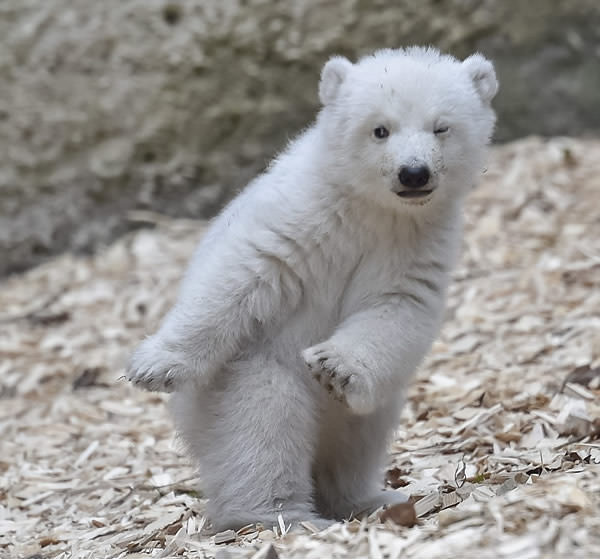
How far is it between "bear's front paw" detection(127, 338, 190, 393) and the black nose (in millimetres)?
998

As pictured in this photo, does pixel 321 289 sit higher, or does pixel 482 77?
pixel 482 77

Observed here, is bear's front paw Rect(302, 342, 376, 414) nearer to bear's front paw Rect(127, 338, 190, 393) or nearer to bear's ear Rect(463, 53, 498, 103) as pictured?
bear's front paw Rect(127, 338, 190, 393)

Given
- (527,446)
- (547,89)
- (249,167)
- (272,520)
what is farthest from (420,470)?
(547,89)

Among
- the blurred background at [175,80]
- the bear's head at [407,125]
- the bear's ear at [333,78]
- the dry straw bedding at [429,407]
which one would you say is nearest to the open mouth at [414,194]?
the bear's head at [407,125]

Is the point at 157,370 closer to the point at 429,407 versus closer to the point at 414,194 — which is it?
the point at 414,194

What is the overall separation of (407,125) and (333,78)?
474 mm

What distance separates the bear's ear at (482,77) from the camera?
13.2 feet

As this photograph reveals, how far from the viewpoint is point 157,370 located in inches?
144

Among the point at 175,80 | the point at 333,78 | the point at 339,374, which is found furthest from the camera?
the point at 175,80

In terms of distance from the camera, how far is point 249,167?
7.90 m

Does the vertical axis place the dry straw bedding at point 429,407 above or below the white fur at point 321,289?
below

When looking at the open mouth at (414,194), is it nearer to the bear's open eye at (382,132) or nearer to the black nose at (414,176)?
the black nose at (414,176)

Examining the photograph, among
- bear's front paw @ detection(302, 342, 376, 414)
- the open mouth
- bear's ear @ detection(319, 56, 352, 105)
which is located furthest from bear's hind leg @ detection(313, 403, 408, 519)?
bear's ear @ detection(319, 56, 352, 105)

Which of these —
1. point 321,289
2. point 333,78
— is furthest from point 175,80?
point 321,289
